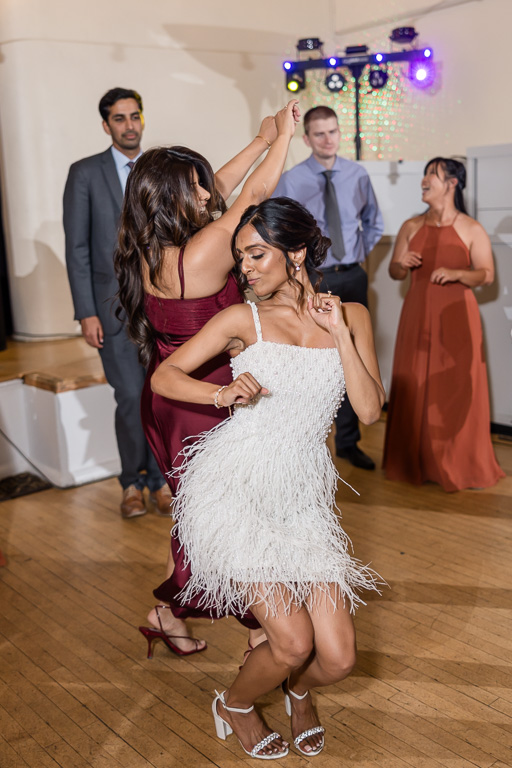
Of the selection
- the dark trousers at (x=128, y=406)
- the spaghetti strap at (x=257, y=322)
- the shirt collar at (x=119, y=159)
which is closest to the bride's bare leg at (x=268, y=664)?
the spaghetti strap at (x=257, y=322)

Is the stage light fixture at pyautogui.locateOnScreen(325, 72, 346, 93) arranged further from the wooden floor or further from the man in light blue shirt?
the wooden floor

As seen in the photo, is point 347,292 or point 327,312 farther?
point 347,292

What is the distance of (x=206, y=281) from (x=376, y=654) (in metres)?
1.35

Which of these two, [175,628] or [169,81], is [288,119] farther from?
[169,81]

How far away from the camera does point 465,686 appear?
242 cm

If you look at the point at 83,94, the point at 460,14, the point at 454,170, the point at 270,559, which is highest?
the point at 460,14

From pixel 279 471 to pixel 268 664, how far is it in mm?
487

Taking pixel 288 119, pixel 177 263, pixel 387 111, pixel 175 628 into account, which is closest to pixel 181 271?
pixel 177 263

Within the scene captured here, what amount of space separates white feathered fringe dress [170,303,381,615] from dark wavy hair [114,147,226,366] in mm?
351

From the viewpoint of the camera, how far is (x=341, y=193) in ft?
14.4

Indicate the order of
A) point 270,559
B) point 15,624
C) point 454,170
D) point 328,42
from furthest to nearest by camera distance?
point 328,42, point 454,170, point 15,624, point 270,559

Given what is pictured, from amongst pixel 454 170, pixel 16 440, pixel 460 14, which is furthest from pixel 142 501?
pixel 460 14

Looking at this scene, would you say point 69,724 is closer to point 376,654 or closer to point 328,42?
point 376,654

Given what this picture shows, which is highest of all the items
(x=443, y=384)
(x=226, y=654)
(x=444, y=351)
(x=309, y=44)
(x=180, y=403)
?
(x=309, y=44)
